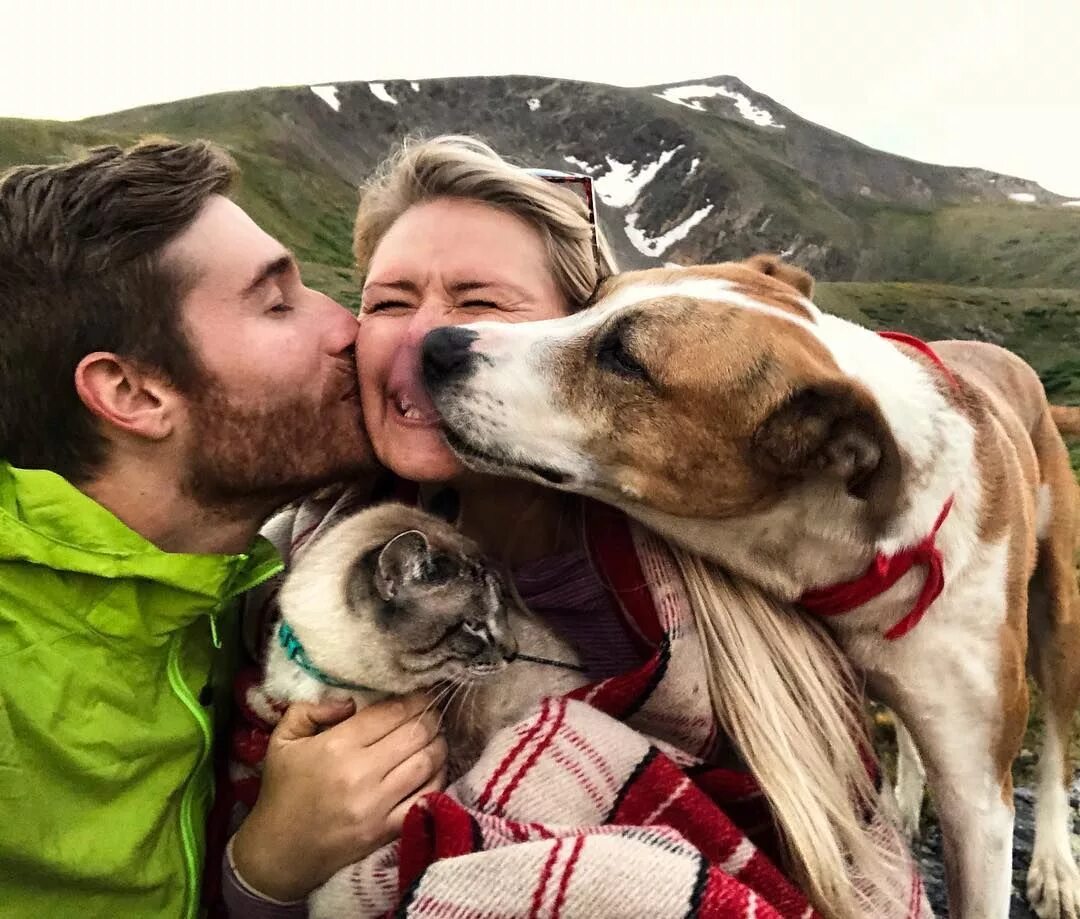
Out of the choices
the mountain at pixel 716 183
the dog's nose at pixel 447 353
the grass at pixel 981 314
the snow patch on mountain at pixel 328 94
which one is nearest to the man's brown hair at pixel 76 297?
the dog's nose at pixel 447 353

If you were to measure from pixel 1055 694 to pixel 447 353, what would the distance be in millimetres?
2370

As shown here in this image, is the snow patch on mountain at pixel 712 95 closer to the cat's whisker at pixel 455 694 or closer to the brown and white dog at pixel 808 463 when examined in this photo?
the brown and white dog at pixel 808 463

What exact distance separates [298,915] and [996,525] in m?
1.89

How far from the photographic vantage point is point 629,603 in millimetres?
1974

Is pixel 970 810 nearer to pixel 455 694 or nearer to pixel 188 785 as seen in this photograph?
pixel 455 694

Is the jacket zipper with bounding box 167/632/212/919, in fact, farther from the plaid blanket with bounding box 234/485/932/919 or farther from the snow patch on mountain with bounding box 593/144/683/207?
the snow patch on mountain with bounding box 593/144/683/207

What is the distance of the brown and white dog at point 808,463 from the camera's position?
1.79 meters

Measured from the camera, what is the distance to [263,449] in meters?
2.01

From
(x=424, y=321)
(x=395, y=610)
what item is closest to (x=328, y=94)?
(x=424, y=321)

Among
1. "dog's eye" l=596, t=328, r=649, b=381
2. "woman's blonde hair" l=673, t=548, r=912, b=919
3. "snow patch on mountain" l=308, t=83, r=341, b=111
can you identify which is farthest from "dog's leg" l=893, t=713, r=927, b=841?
"snow patch on mountain" l=308, t=83, r=341, b=111

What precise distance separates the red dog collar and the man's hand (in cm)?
103

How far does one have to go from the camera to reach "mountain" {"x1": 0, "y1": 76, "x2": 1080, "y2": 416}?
18828 millimetres

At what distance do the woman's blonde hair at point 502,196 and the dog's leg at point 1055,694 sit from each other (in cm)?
171

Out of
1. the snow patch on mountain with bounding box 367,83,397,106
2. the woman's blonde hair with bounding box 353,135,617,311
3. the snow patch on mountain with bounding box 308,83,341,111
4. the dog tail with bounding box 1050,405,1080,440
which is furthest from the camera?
the snow patch on mountain with bounding box 308,83,341,111
